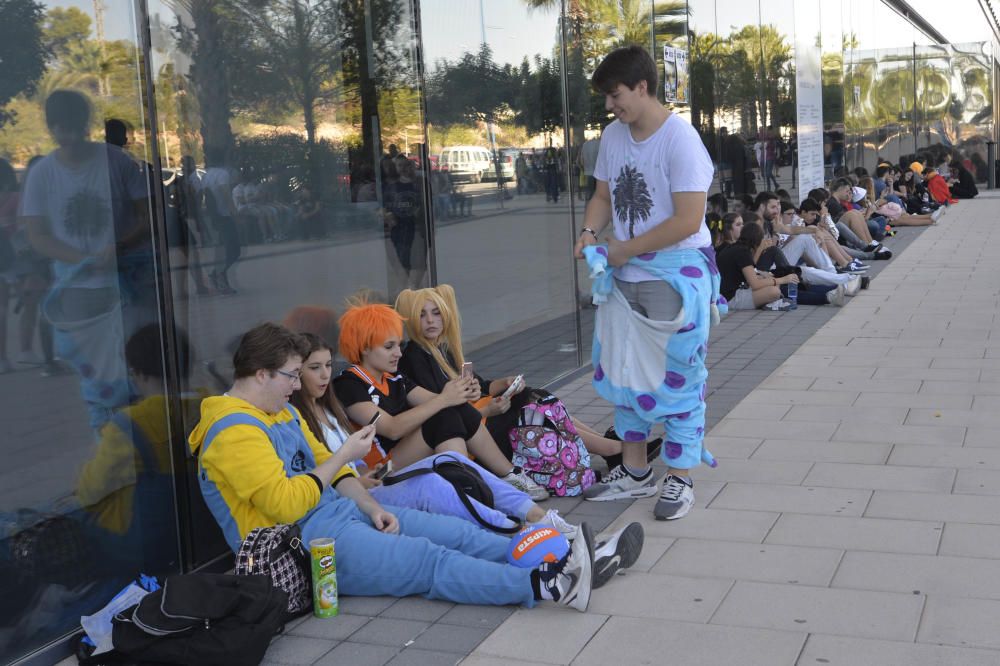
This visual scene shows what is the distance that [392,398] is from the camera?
4.98 m

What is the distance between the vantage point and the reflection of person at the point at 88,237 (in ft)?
12.4

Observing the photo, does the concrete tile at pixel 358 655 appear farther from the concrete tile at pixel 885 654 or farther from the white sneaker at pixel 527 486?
the white sneaker at pixel 527 486

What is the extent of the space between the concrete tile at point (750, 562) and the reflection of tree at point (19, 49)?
2585 mm

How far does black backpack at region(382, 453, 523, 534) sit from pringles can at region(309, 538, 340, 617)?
0.63 metres

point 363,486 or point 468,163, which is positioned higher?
point 468,163

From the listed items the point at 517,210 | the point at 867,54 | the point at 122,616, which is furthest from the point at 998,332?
the point at 867,54

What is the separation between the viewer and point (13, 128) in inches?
144

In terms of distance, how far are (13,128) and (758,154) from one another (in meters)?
12.4

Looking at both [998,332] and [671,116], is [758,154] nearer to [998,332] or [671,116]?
[998,332]

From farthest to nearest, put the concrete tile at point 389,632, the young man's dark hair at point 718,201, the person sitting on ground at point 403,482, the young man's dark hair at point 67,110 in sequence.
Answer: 1. the young man's dark hair at point 718,201
2. the person sitting on ground at point 403,482
3. the young man's dark hair at point 67,110
4. the concrete tile at point 389,632

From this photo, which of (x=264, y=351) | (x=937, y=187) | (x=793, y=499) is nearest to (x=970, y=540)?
(x=793, y=499)

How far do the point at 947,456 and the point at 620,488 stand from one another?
5.30 feet

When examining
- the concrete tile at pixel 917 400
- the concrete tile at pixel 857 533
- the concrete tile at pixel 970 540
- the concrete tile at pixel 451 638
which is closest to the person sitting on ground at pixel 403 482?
the concrete tile at pixel 451 638

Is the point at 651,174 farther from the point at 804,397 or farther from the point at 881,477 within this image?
the point at 804,397
